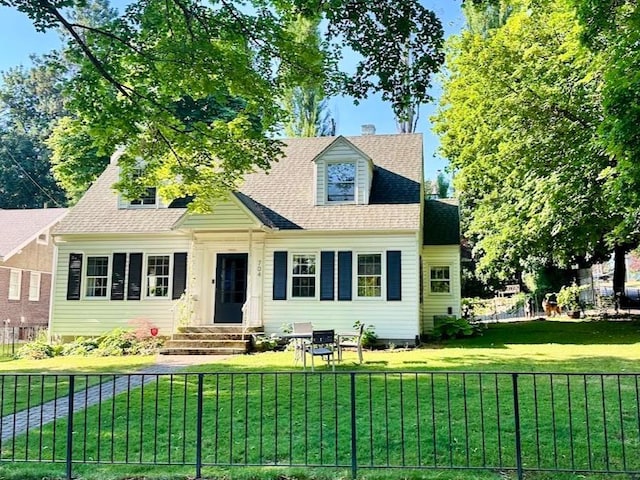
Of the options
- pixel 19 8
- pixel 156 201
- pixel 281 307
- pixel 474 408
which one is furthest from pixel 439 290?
pixel 19 8

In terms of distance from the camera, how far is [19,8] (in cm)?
888

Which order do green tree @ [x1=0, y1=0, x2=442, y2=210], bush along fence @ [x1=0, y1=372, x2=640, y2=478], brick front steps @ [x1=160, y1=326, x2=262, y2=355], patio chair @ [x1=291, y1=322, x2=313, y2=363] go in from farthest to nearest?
brick front steps @ [x1=160, y1=326, x2=262, y2=355]
patio chair @ [x1=291, y1=322, x2=313, y2=363]
green tree @ [x1=0, y1=0, x2=442, y2=210]
bush along fence @ [x1=0, y1=372, x2=640, y2=478]

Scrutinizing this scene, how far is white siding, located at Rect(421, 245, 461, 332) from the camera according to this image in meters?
18.7

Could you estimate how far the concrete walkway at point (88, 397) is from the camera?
271 inches

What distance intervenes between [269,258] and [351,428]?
11298 millimetres

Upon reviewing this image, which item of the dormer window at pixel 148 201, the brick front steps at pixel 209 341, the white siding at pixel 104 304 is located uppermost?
the dormer window at pixel 148 201

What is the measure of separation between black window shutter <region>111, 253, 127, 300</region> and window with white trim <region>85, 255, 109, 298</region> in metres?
0.27

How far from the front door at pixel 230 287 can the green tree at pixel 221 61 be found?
Result: 441 centimetres

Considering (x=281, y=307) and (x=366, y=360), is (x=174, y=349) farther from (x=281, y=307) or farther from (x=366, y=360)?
(x=366, y=360)

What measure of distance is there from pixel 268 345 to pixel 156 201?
6736 mm

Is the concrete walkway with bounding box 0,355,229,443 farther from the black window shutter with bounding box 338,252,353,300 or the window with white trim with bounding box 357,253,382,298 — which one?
the window with white trim with bounding box 357,253,382,298

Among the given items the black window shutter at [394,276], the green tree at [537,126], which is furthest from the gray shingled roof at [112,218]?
the green tree at [537,126]

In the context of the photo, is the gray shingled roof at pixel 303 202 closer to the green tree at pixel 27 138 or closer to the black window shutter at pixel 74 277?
the black window shutter at pixel 74 277

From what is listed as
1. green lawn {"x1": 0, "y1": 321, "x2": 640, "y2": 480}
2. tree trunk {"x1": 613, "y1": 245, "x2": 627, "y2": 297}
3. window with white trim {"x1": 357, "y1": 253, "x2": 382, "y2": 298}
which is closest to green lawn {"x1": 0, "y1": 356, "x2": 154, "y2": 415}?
green lawn {"x1": 0, "y1": 321, "x2": 640, "y2": 480}
